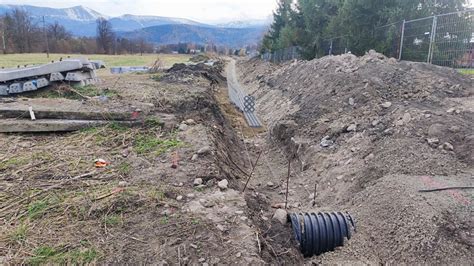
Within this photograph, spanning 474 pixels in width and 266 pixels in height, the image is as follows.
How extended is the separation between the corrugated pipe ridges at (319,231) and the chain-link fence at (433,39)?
699cm

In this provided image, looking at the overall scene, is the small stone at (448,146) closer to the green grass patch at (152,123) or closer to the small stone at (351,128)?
the small stone at (351,128)

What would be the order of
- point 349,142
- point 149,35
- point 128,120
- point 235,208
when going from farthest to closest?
point 149,35 → point 128,120 → point 349,142 → point 235,208

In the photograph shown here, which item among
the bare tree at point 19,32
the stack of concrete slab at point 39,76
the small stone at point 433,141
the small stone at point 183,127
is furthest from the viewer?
the bare tree at point 19,32

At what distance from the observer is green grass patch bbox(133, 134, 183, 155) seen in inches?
193

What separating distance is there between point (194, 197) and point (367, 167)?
7.88 feet

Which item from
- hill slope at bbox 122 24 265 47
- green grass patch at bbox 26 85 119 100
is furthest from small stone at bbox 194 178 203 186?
hill slope at bbox 122 24 265 47

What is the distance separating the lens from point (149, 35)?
492ft

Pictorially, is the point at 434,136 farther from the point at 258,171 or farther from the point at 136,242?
the point at 136,242

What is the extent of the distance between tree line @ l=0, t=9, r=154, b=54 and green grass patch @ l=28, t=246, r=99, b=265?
56.5 meters

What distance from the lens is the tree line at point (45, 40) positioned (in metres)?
53.6

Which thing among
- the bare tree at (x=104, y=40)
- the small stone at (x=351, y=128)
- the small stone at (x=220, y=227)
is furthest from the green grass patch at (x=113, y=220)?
the bare tree at (x=104, y=40)

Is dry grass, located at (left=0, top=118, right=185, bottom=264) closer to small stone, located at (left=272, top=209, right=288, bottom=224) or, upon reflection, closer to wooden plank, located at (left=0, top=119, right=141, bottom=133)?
wooden plank, located at (left=0, top=119, right=141, bottom=133)

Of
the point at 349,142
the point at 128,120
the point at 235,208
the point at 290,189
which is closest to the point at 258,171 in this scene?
the point at 290,189

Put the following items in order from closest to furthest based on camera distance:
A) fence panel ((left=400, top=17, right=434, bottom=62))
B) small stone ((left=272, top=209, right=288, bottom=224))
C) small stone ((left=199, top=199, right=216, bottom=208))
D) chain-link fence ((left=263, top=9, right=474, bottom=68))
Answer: small stone ((left=199, top=199, right=216, bottom=208)), small stone ((left=272, top=209, right=288, bottom=224)), chain-link fence ((left=263, top=9, right=474, bottom=68)), fence panel ((left=400, top=17, right=434, bottom=62))
